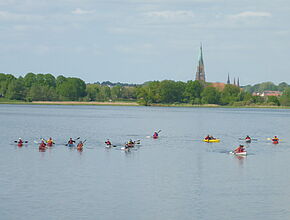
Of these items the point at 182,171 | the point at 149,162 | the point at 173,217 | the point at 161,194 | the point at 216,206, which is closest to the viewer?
the point at 173,217

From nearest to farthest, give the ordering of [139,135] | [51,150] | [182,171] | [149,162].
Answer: [182,171], [149,162], [51,150], [139,135]

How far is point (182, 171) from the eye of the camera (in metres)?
48.0

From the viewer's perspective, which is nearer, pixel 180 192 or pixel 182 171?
pixel 180 192

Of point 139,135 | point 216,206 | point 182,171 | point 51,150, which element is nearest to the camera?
point 216,206

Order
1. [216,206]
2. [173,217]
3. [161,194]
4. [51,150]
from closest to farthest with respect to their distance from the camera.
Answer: [173,217] → [216,206] → [161,194] → [51,150]

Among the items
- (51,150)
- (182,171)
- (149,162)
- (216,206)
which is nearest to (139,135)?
(51,150)

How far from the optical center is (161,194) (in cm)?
3791

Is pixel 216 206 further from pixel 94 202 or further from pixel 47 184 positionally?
pixel 47 184

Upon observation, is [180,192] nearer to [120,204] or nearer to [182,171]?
[120,204]

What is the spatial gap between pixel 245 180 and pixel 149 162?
12.0 meters

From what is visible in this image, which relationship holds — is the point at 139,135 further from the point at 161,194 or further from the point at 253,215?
the point at 253,215

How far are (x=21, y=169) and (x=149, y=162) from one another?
12.8 m

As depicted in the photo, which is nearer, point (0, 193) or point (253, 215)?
point (253, 215)

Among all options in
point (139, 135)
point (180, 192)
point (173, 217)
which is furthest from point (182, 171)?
point (139, 135)
